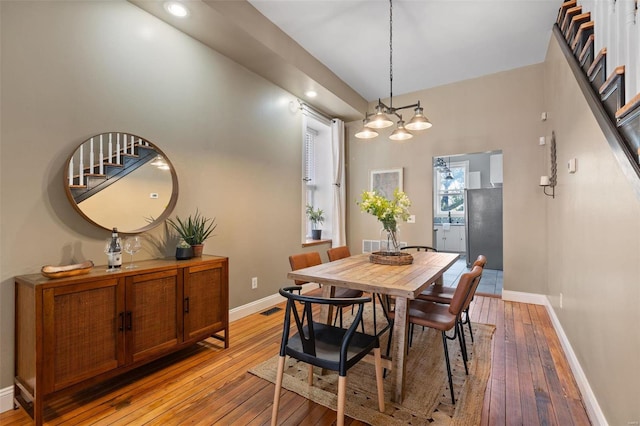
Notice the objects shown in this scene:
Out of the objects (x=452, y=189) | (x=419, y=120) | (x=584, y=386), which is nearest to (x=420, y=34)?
(x=419, y=120)

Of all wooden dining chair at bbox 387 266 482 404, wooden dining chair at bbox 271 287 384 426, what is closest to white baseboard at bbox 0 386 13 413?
wooden dining chair at bbox 271 287 384 426

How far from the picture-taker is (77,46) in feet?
6.94

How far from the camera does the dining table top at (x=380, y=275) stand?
1.78 metres

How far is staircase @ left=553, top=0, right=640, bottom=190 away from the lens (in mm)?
1306

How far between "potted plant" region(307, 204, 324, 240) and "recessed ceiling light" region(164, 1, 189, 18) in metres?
3.15

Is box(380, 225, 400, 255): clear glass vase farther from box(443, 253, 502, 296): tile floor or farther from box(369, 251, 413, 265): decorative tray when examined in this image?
box(443, 253, 502, 296): tile floor

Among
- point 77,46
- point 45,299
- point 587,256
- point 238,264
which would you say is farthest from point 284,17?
point 587,256

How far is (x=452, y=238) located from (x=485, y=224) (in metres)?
2.56

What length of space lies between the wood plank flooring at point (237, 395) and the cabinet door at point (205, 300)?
0.77ft

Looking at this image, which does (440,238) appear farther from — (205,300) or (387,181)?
(205,300)

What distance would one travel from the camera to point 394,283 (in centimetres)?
186

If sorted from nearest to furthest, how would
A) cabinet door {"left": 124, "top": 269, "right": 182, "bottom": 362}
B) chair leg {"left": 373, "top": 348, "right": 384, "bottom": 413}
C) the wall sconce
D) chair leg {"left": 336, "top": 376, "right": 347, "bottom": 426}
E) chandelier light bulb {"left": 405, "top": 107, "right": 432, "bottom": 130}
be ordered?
chair leg {"left": 336, "top": 376, "right": 347, "bottom": 426}, chair leg {"left": 373, "top": 348, "right": 384, "bottom": 413}, cabinet door {"left": 124, "top": 269, "right": 182, "bottom": 362}, chandelier light bulb {"left": 405, "top": 107, "right": 432, "bottom": 130}, the wall sconce

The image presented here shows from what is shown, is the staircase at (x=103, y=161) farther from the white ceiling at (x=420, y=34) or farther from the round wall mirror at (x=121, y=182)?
the white ceiling at (x=420, y=34)

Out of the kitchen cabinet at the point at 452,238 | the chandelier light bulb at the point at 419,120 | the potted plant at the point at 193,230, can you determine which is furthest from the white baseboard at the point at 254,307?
the kitchen cabinet at the point at 452,238
